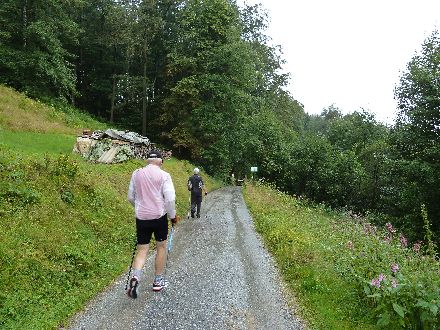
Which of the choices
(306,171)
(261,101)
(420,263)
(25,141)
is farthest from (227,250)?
(261,101)

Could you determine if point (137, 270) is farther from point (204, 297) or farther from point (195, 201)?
point (195, 201)

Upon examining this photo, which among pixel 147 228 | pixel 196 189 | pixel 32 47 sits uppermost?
pixel 32 47

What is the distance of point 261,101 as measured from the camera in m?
47.0

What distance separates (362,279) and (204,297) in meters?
3.07

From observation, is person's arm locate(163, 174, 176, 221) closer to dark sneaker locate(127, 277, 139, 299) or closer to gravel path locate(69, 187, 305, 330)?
dark sneaker locate(127, 277, 139, 299)

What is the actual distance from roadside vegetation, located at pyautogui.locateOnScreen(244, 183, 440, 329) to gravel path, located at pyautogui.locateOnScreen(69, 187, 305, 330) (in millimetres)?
579

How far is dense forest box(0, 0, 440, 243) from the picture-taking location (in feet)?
85.5

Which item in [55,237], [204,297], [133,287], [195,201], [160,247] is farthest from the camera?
[195,201]

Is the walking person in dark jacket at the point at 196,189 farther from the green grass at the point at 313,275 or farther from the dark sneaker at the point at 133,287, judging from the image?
the dark sneaker at the point at 133,287

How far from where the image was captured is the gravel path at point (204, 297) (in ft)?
21.5

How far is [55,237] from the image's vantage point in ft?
29.5

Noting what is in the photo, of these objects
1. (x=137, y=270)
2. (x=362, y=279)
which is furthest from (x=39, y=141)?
(x=362, y=279)

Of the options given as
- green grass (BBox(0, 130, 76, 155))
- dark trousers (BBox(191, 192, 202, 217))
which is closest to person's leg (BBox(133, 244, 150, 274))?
dark trousers (BBox(191, 192, 202, 217))

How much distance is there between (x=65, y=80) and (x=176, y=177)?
16105 mm
